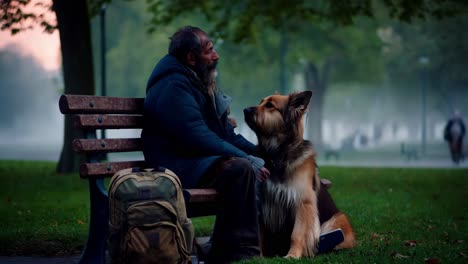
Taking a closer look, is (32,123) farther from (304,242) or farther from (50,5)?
(304,242)

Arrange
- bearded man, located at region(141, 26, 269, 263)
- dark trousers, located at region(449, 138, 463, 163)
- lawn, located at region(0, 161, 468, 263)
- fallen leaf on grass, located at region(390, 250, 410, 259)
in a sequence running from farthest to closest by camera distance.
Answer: dark trousers, located at region(449, 138, 463, 163) < lawn, located at region(0, 161, 468, 263) < fallen leaf on grass, located at region(390, 250, 410, 259) < bearded man, located at region(141, 26, 269, 263)

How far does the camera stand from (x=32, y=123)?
119125 millimetres

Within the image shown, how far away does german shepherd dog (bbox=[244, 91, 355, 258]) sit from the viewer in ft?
19.6

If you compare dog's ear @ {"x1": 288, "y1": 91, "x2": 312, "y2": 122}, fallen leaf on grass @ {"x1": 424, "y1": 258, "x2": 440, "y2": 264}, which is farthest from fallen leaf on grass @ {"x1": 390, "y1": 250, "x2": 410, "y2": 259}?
dog's ear @ {"x1": 288, "y1": 91, "x2": 312, "y2": 122}

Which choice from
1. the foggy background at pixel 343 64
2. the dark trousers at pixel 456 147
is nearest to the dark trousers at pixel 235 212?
the foggy background at pixel 343 64

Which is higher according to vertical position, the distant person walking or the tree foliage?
the tree foliage

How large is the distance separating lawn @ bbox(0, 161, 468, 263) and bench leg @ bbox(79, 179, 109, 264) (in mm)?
1111

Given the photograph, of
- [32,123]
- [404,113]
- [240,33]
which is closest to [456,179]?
[240,33]

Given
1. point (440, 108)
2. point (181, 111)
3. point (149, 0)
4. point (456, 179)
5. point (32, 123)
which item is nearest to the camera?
point (181, 111)

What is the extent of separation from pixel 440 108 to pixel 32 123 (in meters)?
77.8

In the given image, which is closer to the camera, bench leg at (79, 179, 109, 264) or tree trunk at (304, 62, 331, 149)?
bench leg at (79, 179, 109, 264)

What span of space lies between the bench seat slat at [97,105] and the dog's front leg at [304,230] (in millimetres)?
1514

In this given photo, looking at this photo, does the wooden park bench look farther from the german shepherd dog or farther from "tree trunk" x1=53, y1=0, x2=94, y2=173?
"tree trunk" x1=53, y1=0, x2=94, y2=173

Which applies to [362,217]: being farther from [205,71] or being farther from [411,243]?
[205,71]
